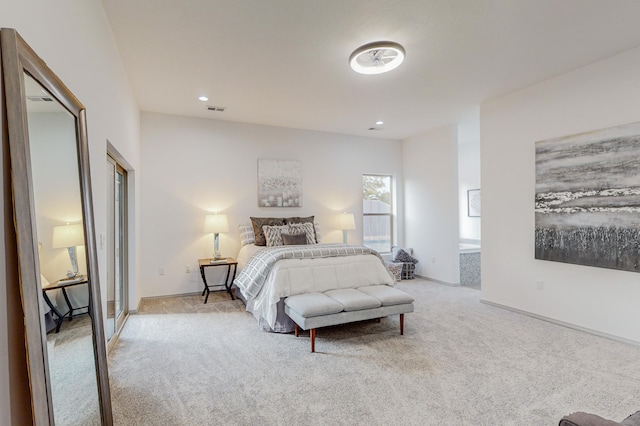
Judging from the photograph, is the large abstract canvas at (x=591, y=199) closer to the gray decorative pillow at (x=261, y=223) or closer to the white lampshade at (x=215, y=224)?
the gray decorative pillow at (x=261, y=223)

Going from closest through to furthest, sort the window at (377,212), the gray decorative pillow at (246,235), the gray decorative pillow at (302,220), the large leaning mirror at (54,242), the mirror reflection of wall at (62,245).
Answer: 1. the large leaning mirror at (54,242)
2. the mirror reflection of wall at (62,245)
3. the gray decorative pillow at (246,235)
4. the gray decorative pillow at (302,220)
5. the window at (377,212)

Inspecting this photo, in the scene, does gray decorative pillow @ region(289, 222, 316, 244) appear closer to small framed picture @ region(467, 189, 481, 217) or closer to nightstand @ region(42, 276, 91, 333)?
nightstand @ region(42, 276, 91, 333)

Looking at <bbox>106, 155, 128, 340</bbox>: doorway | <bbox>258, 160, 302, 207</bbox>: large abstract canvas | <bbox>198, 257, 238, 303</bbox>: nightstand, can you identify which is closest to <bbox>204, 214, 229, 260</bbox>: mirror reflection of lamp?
<bbox>198, 257, 238, 303</bbox>: nightstand

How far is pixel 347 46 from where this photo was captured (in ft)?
9.67

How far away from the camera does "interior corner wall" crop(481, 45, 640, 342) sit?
3.15 metres

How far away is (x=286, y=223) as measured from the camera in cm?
538

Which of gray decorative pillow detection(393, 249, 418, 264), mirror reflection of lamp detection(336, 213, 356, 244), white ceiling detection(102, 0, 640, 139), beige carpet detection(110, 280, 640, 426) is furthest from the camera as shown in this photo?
gray decorative pillow detection(393, 249, 418, 264)

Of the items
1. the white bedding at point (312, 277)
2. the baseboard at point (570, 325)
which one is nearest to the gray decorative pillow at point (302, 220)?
the white bedding at point (312, 277)

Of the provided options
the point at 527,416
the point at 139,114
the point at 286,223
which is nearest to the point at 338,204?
the point at 286,223

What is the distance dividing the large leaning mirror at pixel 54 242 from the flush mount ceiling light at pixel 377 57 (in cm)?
227

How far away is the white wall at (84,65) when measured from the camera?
108cm

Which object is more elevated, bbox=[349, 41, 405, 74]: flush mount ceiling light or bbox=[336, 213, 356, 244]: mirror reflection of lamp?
bbox=[349, 41, 405, 74]: flush mount ceiling light

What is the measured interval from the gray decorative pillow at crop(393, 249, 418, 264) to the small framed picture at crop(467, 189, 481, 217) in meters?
2.22

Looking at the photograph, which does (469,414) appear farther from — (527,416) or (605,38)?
(605,38)
